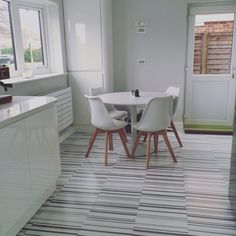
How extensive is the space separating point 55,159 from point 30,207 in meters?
0.51

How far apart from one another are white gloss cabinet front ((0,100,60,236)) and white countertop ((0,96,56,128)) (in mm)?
Answer: 31

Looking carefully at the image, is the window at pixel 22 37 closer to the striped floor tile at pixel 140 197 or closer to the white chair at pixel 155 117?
the striped floor tile at pixel 140 197

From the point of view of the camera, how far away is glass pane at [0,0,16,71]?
9.95ft

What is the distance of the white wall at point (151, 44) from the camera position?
423 cm

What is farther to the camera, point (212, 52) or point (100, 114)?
point (212, 52)

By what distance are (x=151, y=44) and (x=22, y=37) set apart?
206cm

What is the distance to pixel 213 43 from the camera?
4398mm

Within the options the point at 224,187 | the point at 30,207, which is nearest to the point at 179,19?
the point at 224,187

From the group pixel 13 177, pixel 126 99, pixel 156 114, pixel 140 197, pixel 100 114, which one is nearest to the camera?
pixel 13 177

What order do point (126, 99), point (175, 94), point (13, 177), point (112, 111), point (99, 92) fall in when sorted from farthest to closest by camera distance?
point (99, 92) < point (112, 111) < point (175, 94) < point (126, 99) < point (13, 177)

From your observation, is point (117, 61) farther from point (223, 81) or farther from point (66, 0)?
point (223, 81)

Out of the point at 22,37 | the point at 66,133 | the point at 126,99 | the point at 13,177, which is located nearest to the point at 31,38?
the point at 22,37

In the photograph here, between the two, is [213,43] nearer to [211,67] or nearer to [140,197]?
[211,67]

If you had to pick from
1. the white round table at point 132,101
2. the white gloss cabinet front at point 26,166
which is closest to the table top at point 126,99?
the white round table at point 132,101
